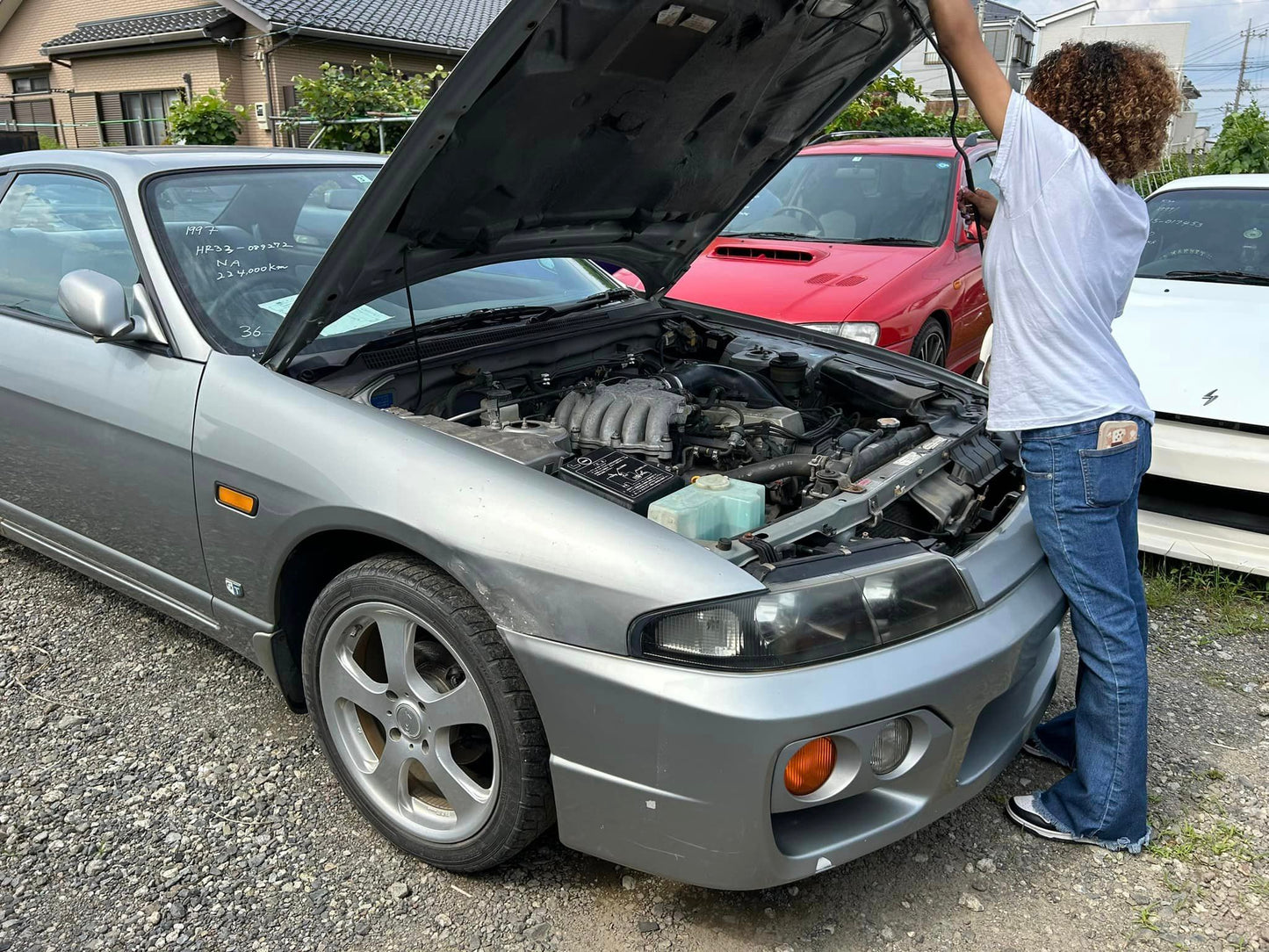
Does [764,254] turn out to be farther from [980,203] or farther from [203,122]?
[203,122]

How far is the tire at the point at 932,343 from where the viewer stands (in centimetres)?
528

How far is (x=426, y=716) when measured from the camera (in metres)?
2.25

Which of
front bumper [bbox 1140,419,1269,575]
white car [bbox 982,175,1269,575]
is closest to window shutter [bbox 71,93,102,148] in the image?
white car [bbox 982,175,1269,575]

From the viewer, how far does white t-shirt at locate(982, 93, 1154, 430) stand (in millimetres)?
2053

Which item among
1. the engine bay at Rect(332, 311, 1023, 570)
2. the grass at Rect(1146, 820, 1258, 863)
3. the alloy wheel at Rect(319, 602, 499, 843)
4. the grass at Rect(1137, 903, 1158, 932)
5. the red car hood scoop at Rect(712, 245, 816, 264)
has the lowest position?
the grass at Rect(1146, 820, 1258, 863)

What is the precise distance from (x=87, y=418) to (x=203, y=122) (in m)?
15.4

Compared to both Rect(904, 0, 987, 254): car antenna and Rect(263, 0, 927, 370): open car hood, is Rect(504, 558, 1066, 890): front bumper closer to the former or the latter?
Rect(904, 0, 987, 254): car antenna

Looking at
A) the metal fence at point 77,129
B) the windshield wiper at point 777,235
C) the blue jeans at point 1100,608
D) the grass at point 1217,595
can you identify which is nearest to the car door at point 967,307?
the windshield wiper at point 777,235

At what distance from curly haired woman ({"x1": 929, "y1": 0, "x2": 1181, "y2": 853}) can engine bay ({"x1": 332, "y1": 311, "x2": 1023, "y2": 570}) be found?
13.5 inches

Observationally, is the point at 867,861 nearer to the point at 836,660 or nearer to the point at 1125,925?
the point at 1125,925

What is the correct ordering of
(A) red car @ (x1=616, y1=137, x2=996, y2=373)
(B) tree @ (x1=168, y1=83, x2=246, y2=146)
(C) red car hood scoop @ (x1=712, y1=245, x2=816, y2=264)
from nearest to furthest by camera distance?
(A) red car @ (x1=616, y1=137, x2=996, y2=373) < (C) red car hood scoop @ (x1=712, y1=245, x2=816, y2=264) < (B) tree @ (x1=168, y1=83, x2=246, y2=146)

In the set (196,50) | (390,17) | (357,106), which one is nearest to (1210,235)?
(357,106)

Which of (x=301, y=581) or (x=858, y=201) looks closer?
(x=301, y=581)

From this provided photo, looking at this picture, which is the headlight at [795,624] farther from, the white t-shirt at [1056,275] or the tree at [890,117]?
the tree at [890,117]
